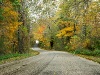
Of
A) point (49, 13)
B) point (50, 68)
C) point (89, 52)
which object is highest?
point (49, 13)

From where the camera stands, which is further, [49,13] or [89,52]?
[49,13]

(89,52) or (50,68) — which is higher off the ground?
(50,68)

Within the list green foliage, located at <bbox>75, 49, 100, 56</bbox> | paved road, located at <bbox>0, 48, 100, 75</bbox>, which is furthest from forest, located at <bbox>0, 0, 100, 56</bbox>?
paved road, located at <bbox>0, 48, 100, 75</bbox>

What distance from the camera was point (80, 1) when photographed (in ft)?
49.5

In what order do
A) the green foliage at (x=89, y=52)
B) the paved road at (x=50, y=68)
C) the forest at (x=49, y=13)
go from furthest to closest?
1. the green foliage at (x=89, y=52)
2. the forest at (x=49, y=13)
3. the paved road at (x=50, y=68)

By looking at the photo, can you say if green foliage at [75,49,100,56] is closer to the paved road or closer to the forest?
the forest

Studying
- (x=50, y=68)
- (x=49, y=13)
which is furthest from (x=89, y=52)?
(x=50, y=68)

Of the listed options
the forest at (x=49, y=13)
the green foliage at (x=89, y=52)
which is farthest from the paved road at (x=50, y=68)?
the green foliage at (x=89, y=52)

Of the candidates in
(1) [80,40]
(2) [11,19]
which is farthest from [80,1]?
(1) [80,40]

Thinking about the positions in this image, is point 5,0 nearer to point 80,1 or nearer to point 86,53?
point 80,1

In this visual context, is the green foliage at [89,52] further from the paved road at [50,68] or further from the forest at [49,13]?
the paved road at [50,68]

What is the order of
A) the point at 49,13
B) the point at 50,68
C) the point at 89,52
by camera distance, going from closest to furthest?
the point at 50,68, the point at 89,52, the point at 49,13

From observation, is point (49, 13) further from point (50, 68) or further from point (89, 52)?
point (50, 68)

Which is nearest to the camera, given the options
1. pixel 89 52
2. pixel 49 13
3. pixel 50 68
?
pixel 50 68
